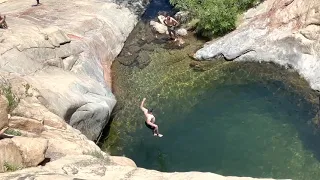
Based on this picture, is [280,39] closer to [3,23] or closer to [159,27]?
[159,27]

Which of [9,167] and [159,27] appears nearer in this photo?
[9,167]

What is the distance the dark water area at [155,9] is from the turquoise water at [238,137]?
12.2 meters

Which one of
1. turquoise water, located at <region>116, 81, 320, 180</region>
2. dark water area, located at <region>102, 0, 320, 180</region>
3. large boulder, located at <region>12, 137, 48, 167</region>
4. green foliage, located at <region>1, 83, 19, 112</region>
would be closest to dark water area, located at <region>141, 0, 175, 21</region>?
dark water area, located at <region>102, 0, 320, 180</region>

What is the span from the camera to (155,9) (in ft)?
125

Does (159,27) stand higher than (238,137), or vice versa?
(238,137)

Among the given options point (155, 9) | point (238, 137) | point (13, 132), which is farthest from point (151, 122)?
point (155, 9)

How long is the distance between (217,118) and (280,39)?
24.5 feet

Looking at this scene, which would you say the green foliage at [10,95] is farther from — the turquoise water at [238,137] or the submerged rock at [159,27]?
the submerged rock at [159,27]

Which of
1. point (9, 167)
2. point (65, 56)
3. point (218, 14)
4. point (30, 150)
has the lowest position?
point (65, 56)

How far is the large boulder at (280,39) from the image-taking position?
2728 centimetres

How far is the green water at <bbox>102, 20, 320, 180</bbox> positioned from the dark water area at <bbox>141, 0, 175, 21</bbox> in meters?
7.04

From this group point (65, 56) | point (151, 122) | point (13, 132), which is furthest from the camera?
point (65, 56)

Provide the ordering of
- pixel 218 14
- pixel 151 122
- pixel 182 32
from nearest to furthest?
pixel 151 122 < pixel 218 14 < pixel 182 32

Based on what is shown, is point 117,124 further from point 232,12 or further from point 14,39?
point 232,12
